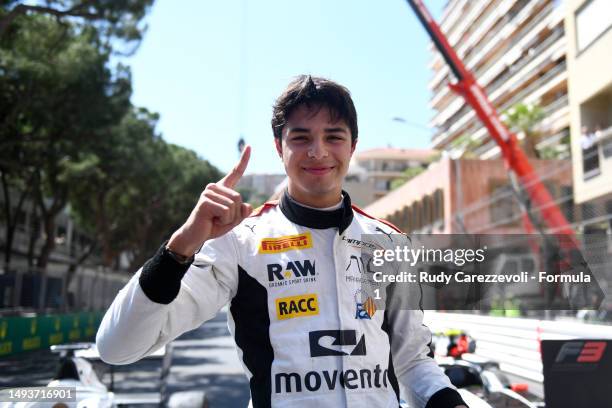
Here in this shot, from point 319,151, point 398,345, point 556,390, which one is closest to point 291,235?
point 319,151

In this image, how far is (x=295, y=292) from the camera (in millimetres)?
1859

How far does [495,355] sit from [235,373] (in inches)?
192

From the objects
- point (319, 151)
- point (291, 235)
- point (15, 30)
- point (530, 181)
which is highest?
point (15, 30)

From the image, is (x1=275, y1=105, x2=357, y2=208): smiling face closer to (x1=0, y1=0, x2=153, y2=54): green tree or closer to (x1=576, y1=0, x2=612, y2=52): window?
(x1=0, y1=0, x2=153, y2=54): green tree

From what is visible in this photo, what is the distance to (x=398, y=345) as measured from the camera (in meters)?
2.08

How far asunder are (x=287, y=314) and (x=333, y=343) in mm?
151

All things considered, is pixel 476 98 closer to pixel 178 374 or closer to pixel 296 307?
pixel 178 374

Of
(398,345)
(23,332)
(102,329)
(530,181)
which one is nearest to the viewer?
(102,329)

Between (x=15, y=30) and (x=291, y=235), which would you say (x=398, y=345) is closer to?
(x=291, y=235)

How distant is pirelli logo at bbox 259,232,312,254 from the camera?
1.93 meters

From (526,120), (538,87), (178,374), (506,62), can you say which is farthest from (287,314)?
(506,62)

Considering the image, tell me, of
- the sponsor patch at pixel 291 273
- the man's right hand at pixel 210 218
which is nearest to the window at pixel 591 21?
the sponsor patch at pixel 291 273

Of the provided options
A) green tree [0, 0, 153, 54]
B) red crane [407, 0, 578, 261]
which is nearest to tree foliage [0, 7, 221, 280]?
green tree [0, 0, 153, 54]

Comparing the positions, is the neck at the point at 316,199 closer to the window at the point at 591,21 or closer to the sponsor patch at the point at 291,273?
the sponsor patch at the point at 291,273
